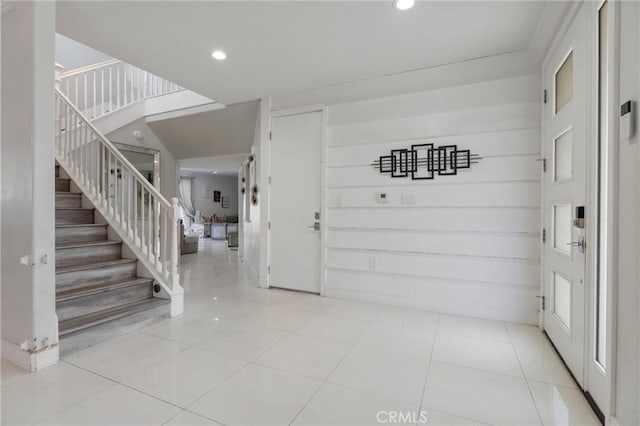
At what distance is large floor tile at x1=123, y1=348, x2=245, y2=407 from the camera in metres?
1.80

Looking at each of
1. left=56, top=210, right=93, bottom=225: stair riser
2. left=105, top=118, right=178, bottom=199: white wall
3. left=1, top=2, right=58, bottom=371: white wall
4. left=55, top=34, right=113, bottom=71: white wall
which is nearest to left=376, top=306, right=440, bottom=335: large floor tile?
left=1, top=2, right=58, bottom=371: white wall

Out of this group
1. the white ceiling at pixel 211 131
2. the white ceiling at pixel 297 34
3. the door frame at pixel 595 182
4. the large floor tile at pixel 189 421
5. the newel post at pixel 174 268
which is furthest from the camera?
the white ceiling at pixel 211 131

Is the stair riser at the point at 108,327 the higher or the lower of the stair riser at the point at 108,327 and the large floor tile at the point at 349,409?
the higher

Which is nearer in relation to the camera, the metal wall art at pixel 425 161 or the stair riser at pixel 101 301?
the stair riser at pixel 101 301

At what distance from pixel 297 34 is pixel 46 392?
313 centimetres

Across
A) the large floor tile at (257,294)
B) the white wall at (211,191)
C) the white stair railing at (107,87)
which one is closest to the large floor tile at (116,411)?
the large floor tile at (257,294)

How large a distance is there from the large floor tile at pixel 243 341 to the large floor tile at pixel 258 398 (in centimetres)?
28

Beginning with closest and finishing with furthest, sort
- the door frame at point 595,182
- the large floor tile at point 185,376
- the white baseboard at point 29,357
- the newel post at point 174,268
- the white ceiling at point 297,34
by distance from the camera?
1. the door frame at point 595,182
2. the large floor tile at point 185,376
3. the white baseboard at point 29,357
4. the white ceiling at point 297,34
5. the newel post at point 174,268

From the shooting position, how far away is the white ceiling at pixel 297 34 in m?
2.33

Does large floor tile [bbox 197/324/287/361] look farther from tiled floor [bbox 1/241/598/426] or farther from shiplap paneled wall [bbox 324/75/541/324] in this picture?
shiplap paneled wall [bbox 324/75/541/324]

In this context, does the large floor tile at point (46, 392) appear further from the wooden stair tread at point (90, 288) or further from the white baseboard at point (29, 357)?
the wooden stair tread at point (90, 288)

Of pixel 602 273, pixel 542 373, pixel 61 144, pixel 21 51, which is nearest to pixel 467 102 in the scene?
pixel 602 273

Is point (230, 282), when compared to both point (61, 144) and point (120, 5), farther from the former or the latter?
point (120, 5)

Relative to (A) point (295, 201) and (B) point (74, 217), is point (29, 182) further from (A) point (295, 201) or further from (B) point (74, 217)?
(A) point (295, 201)
